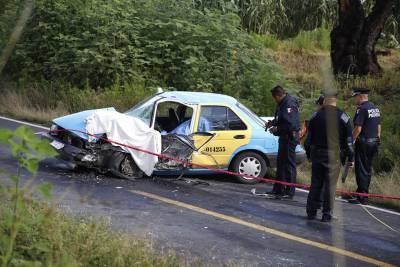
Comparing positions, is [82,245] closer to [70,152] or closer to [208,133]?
[70,152]

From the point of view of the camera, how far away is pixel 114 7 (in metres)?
20.8

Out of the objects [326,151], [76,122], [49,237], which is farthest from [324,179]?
[49,237]

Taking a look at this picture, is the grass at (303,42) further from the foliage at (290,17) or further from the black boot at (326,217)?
the black boot at (326,217)

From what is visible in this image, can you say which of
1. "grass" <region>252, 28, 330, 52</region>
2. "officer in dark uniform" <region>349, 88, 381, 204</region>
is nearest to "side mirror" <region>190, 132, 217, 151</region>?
"officer in dark uniform" <region>349, 88, 381, 204</region>

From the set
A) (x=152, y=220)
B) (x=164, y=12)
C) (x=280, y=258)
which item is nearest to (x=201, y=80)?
(x=164, y=12)

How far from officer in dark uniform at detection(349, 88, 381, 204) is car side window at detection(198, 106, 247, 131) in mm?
2108

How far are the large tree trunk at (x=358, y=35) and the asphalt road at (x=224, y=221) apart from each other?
1044 centimetres

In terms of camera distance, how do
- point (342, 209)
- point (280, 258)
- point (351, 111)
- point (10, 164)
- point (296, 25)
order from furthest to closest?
point (296, 25), point (351, 111), point (10, 164), point (342, 209), point (280, 258)

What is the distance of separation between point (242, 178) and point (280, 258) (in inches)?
181

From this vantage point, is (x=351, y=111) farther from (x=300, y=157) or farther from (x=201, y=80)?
(x=300, y=157)

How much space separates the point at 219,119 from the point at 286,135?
1626mm

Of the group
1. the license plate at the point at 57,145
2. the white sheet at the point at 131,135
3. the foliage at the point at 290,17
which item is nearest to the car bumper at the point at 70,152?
the license plate at the point at 57,145

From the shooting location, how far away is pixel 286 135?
35.5 feet

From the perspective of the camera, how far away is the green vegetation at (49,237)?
4387mm
